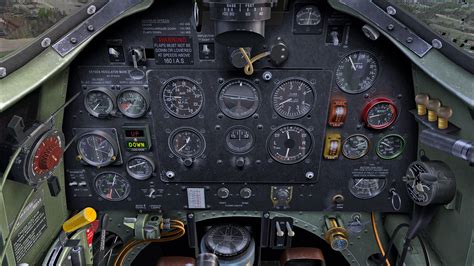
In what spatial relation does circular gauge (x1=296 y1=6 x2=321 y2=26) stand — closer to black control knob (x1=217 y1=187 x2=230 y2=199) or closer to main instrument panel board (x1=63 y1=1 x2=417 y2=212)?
main instrument panel board (x1=63 y1=1 x2=417 y2=212)

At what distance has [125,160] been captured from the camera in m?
2.51

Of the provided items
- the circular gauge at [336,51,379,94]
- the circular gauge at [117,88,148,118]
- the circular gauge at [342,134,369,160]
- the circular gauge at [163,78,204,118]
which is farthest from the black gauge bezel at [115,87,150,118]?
the circular gauge at [342,134,369,160]

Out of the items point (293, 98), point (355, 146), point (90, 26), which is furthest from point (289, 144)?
point (90, 26)

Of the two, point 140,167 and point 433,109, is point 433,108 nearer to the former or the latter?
point 433,109

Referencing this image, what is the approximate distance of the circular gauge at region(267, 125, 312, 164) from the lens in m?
2.42

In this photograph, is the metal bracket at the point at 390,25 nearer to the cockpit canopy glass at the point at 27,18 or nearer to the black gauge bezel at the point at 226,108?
the black gauge bezel at the point at 226,108

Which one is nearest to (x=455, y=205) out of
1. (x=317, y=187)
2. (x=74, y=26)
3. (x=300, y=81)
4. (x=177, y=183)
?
Result: (x=317, y=187)

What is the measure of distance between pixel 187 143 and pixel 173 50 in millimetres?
618

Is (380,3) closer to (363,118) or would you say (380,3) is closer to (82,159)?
(363,118)

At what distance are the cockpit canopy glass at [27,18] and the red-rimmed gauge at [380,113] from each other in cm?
174

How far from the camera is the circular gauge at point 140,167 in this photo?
2.50 m

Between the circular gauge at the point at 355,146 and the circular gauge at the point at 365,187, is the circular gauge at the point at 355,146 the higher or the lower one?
the higher one

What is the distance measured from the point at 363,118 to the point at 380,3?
73 cm

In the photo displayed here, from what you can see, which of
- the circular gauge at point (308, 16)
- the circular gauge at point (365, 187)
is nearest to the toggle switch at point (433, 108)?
the circular gauge at point (365, 187)
